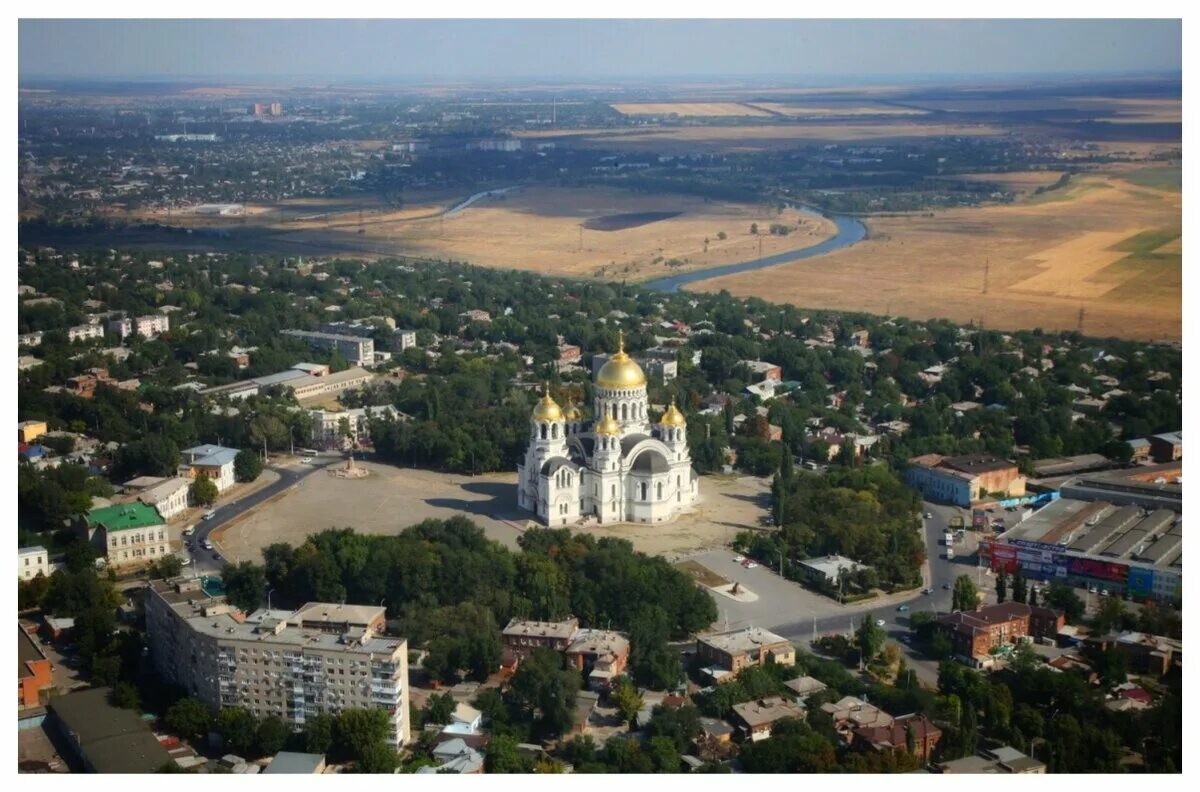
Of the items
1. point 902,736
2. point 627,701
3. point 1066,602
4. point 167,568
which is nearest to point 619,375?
point 167,568

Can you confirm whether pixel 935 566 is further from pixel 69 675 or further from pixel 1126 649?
pixel 69 675

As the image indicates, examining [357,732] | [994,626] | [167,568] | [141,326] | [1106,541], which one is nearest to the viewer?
[357,732]

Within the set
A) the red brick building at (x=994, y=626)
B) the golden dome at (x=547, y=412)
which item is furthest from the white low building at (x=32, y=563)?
the red brick building at (x=994, y=626)

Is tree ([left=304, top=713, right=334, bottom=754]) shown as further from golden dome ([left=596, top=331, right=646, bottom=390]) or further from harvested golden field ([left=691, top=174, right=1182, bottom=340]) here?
harvested golden field ([left=691, top=174, right=1182, bottom=340])

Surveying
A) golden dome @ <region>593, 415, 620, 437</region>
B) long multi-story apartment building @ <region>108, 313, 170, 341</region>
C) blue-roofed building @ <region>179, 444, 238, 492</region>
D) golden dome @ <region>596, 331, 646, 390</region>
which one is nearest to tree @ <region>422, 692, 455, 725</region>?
golden dome @ <region>593, 415, 620, 437</region>

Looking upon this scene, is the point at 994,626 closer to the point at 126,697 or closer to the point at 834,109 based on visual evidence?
the point at 126,697

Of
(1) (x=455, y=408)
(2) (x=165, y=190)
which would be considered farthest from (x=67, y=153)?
(1) (x=455, y=408)
